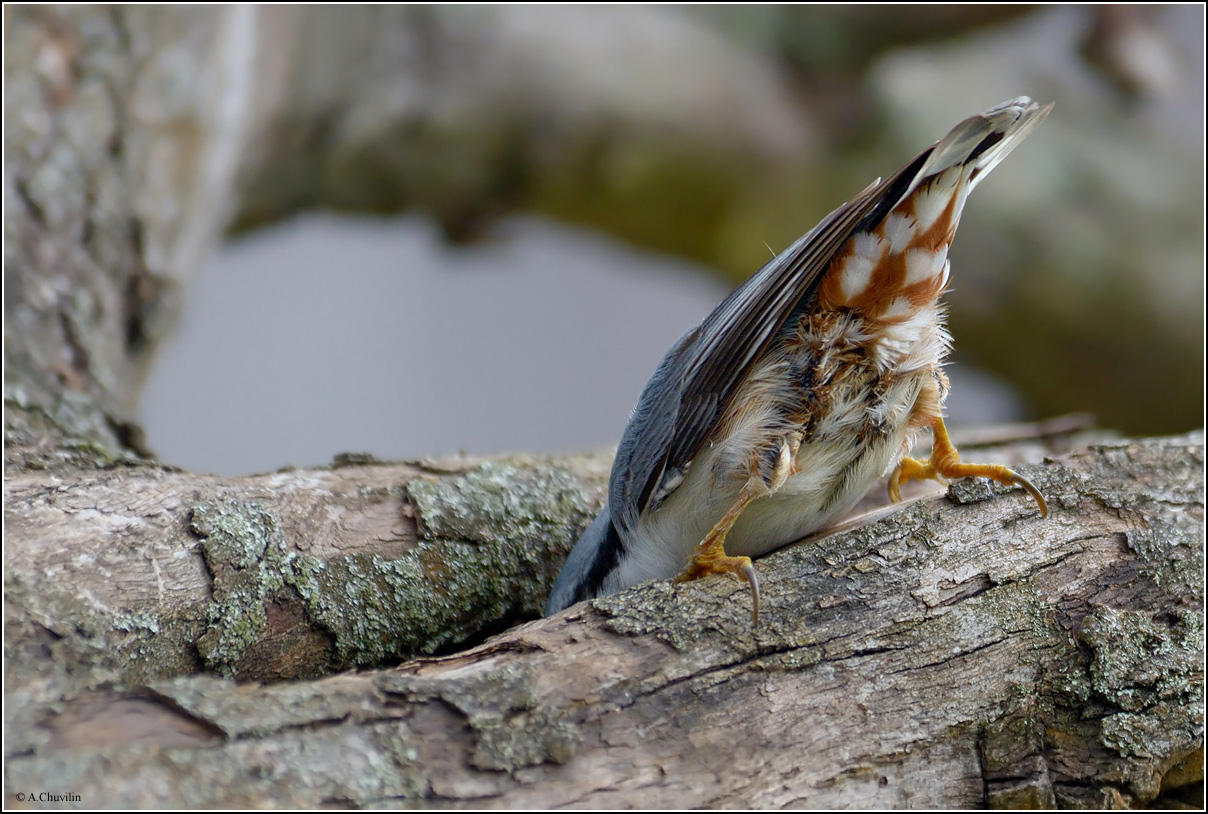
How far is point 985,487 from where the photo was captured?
1.33 metres

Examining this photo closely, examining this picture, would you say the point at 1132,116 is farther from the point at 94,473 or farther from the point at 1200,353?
the point at 94,473

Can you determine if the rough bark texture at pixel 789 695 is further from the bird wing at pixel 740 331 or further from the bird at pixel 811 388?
the bird wing at pixel 740 331

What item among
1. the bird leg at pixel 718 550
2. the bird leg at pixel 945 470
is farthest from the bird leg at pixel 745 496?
the bird leg at pixel 945 470

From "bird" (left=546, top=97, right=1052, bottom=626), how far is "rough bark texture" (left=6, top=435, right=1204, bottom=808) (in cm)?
10

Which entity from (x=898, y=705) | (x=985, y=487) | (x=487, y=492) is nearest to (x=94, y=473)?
(x=487, y=492)

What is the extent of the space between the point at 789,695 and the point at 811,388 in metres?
0.45

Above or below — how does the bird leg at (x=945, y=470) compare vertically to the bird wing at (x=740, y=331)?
below

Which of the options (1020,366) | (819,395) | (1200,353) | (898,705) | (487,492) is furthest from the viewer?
(1020,366)

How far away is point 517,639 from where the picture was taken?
3.64 ft

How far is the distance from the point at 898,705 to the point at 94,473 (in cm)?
126

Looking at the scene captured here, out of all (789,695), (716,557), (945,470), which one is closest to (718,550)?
(716,557)

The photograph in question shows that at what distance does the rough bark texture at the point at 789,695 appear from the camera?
2.96 ft

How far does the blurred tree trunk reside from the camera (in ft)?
3.04

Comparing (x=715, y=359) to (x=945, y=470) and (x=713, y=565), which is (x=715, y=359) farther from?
(x=945, y=470)
